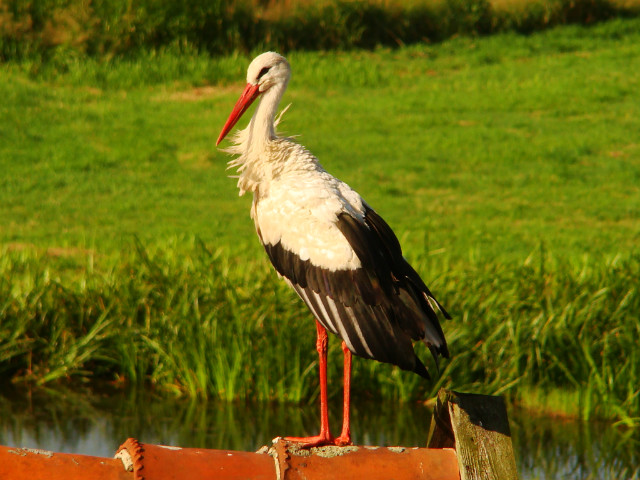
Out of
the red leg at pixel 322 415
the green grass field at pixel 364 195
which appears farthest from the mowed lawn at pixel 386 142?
the red leg at pixel 322 415

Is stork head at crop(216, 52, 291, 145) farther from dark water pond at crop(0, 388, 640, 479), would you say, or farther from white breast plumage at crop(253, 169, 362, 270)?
dark water pond at crop(0, 388, 640, 479)

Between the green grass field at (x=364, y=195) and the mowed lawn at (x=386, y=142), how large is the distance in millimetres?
41

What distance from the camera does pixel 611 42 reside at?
18.9m

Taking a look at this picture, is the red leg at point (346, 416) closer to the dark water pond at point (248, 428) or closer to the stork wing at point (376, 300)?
the stork wing at point (376, 300)

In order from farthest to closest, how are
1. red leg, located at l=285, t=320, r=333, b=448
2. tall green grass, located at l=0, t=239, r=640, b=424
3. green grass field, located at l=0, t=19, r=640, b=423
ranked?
→ 1. green grass field, located at l=0, t=19, r=640, b=423
2. tall green grass, located at l=0, t=239, r=640, b=424
3. red leg, located at l=285, t=320, r=333, b=448

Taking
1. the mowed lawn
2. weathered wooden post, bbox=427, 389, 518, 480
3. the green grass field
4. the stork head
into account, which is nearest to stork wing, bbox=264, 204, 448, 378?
the stork head

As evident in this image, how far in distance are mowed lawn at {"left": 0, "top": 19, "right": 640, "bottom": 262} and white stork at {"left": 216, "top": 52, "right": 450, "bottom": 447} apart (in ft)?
14.1

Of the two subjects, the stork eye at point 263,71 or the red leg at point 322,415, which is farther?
the stork eye at point 263,71

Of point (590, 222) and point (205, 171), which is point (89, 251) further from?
point (590, 222)

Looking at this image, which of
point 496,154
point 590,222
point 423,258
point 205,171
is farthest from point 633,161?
point 423,258

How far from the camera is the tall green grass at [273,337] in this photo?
7121 millimetres

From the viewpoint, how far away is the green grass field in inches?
285

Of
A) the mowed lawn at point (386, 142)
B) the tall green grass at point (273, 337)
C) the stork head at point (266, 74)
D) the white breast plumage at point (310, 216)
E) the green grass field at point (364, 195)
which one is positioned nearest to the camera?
the white breast plumage at point (310, 216)

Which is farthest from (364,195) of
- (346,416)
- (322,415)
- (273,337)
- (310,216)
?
(322,415)
